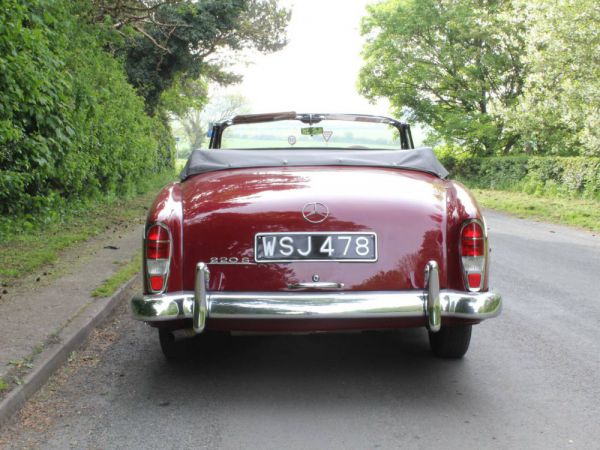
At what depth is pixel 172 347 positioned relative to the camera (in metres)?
4.90

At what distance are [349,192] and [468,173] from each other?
34757 millimetres

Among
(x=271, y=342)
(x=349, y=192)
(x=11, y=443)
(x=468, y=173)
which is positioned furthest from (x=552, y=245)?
(x=468, y=173)

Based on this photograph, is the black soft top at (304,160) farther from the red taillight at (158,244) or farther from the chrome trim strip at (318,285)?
the chrome trim strip at (318,285)

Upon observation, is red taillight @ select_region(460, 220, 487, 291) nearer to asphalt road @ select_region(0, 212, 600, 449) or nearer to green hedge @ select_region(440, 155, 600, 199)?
asphalt road @ select_region(0, 212, 600, 449)

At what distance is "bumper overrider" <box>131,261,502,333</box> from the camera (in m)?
3.97

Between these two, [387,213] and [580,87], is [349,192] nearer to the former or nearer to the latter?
[387,213]

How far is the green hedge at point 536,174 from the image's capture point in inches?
869

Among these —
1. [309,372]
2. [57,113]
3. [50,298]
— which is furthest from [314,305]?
[57,113]

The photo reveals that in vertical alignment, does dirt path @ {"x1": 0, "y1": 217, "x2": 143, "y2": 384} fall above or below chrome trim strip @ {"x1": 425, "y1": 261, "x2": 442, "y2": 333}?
below

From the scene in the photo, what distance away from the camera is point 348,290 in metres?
4.10

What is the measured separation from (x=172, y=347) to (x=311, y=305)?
1.35 meters

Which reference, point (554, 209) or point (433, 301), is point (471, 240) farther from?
point (554, 209)

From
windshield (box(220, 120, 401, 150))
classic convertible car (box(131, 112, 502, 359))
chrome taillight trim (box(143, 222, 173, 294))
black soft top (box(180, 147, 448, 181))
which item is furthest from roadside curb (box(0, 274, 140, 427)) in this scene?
windshield (box(220, 120, 401, 150))

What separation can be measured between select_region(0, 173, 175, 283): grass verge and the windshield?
2.98 metres
